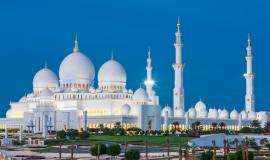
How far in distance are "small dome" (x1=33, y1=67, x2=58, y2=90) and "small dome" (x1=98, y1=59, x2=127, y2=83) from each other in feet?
27.2

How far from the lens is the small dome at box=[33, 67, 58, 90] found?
87.1 m

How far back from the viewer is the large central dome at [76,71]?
82.6 m

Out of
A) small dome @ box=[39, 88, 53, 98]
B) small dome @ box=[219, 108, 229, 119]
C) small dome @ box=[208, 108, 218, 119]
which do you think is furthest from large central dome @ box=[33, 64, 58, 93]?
small dome @ box=[219, 108, 229, 119]

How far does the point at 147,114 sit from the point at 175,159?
38.6 metres

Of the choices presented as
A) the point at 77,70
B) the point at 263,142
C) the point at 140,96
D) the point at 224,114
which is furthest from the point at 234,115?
the point at 263,142

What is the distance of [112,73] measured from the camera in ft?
271

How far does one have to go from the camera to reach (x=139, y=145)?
168 ft

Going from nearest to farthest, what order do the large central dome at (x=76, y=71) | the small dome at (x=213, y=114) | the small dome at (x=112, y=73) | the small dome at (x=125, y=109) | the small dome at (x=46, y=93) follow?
the small dome at (x=125, y=109) → the small dome at (x=46, y=93) → the large central dome at (x=76, y=71) → the small dome at (x=112, y=73) → the small dome at (x=213, y=114)

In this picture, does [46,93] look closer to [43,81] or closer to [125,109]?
[43,81]

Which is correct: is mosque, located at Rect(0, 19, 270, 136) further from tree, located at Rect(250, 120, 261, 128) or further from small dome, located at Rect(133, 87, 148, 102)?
tree, located at Rect(250, 120, 261, 128)

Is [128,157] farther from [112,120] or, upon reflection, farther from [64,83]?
[64,83]

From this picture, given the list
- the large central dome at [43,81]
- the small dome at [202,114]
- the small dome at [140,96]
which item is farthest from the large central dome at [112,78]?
the small dome at [202,114]

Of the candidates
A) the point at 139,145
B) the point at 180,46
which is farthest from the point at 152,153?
the point at 180,46

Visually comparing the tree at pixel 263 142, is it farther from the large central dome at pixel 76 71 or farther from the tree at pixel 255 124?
the large central dome at pixel 76 71
